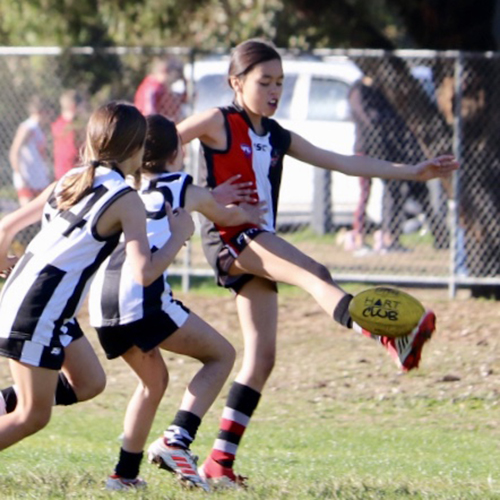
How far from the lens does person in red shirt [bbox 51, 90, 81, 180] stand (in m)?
12.5

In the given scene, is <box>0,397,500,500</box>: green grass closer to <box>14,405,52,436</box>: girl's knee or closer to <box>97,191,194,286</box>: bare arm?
<box>14,405,52,436</box>: girl's knee

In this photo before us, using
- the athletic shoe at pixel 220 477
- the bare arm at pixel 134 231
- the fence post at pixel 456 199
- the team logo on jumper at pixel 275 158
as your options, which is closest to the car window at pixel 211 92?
the fence post at pixel 456 199

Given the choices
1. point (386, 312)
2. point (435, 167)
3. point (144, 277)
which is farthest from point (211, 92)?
point (144, 277)

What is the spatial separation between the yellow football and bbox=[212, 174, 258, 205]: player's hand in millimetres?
690

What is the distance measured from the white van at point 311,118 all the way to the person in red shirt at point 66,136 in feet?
5.99

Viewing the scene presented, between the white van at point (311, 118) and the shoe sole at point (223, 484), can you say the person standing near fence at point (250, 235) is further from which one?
the white van at point (311, 118)

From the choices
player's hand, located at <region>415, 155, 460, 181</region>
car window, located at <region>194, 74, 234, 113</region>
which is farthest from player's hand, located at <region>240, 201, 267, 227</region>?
car window, located at <region>194, 74, 234, 113</region>

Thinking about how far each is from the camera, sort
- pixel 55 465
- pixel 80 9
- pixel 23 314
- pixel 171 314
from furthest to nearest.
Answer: pixel 80 9
pixel 55 465
pixel 171 314
pixel 23 314

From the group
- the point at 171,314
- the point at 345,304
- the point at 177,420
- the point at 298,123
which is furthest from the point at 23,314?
the point at 298,123

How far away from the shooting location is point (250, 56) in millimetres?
5645

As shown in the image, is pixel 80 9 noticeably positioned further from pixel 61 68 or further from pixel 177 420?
pixel 177 420

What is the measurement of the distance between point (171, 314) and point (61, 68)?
8.49 metres

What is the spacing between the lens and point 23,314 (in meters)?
4.55

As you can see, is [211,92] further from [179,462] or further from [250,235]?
[179,462]
